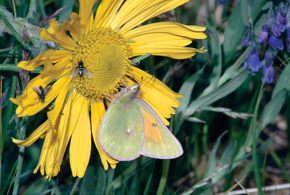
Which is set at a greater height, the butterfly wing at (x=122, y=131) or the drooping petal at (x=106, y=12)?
the drooping petal at (x=106, y=12)

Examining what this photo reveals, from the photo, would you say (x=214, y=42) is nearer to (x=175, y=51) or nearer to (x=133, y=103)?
(x=175, y=51)

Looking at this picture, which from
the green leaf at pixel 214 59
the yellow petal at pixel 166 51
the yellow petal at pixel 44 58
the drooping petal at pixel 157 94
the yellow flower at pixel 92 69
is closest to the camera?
the yellow petal at pixel 44 58

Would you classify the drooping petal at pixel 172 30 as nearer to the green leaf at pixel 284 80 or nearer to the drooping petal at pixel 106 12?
the drooping petal at pixel 106 12

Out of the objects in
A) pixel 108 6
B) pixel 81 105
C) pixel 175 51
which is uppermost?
pixel 108 6

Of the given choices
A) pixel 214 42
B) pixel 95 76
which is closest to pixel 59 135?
pixel 95 76

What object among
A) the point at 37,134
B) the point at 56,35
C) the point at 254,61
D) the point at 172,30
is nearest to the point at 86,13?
the point at 56,35

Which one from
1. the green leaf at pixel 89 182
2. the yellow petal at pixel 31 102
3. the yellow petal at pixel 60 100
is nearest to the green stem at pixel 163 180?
the green leaf at pixel 89 182

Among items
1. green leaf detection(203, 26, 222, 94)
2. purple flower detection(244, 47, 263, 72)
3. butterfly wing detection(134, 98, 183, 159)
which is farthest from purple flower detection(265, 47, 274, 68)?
butterfly wing detection(134, 98, 183, 159)
